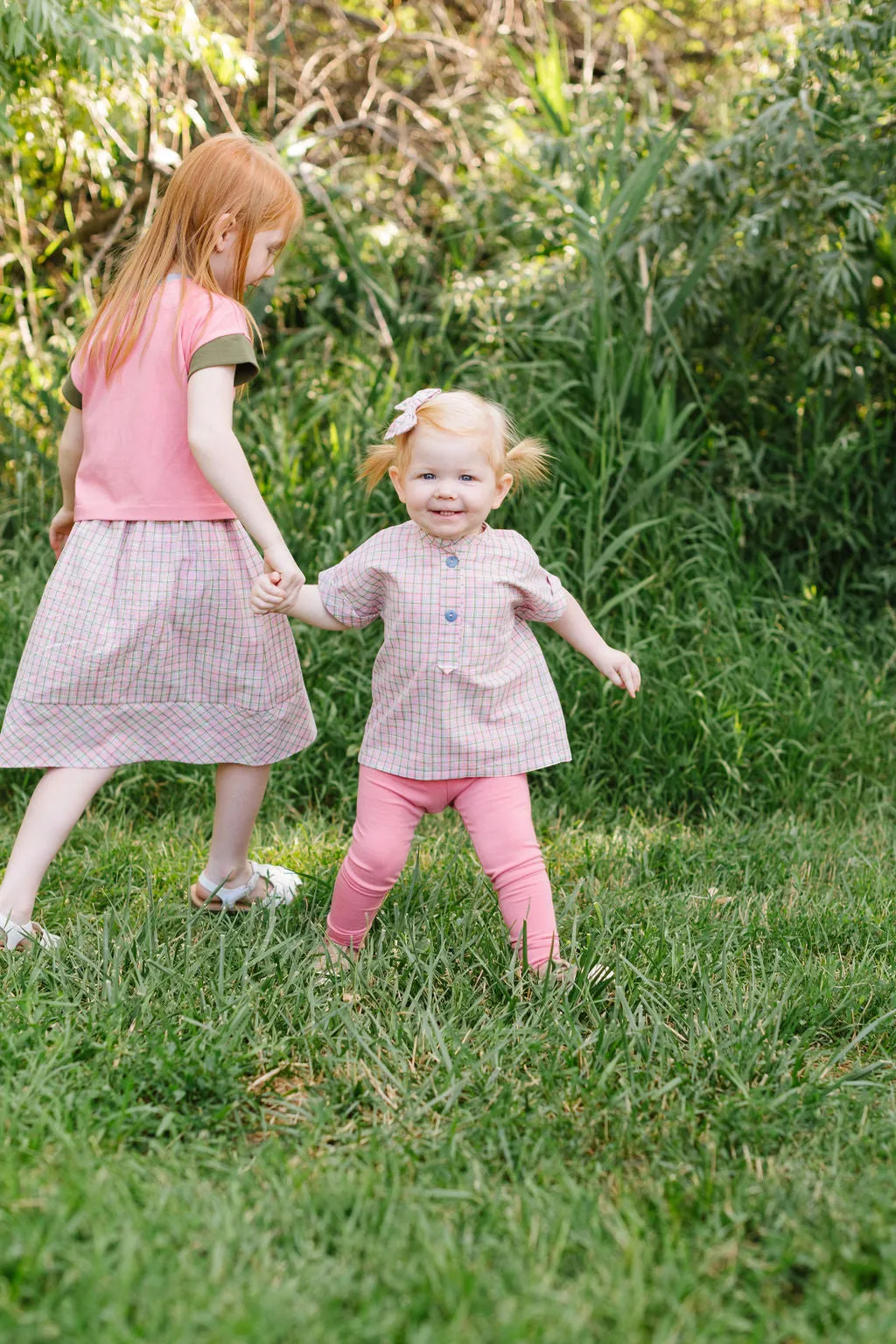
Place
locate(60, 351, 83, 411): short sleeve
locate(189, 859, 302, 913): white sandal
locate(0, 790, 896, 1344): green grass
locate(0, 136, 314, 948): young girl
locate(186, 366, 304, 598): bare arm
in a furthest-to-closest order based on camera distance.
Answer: locate(189, 859, 302, 913): white sandal
locate(60, 351, 83, 411): short sleeve
locate(0, 136, 314, 948): young girl
locate(186, 366, 304, 598): bare arm
locate(0, 790, 896, 1344): green grass

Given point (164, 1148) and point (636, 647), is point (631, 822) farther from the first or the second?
point (164, 1148)

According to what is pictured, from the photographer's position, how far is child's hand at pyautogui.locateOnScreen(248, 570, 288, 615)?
226 cm

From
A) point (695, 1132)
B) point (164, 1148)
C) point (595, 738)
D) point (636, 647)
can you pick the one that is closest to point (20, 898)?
point (164, 1148)

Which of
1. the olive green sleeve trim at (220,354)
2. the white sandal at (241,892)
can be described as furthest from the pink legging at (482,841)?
the olive green sleeve trim at (220,354)

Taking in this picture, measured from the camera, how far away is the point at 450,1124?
6.00 ft

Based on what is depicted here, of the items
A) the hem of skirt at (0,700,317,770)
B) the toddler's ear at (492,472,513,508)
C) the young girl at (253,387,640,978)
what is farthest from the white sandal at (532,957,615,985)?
the toddler's ear at (492,472,513,508)

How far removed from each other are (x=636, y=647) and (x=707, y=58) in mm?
3694

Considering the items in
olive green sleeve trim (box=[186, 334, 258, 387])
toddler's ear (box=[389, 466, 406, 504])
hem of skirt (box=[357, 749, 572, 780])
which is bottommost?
hem of skirt (box=[357, 749, 572, 780])

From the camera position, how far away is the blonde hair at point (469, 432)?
88.3 inches

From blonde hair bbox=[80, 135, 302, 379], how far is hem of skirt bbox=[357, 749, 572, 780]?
938 mm

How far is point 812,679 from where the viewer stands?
3.87 meters

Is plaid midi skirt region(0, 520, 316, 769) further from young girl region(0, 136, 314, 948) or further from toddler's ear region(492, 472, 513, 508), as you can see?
toddler's ear region(492, 472, 513, 508)

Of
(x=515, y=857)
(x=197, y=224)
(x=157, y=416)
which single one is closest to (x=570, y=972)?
(x=515, y=857)

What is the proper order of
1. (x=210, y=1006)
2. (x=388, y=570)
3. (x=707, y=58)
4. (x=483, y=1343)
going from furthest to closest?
(x=707, y=58), (x=388, y=570), (x=210, y=1006), (x=483, y=1343)
